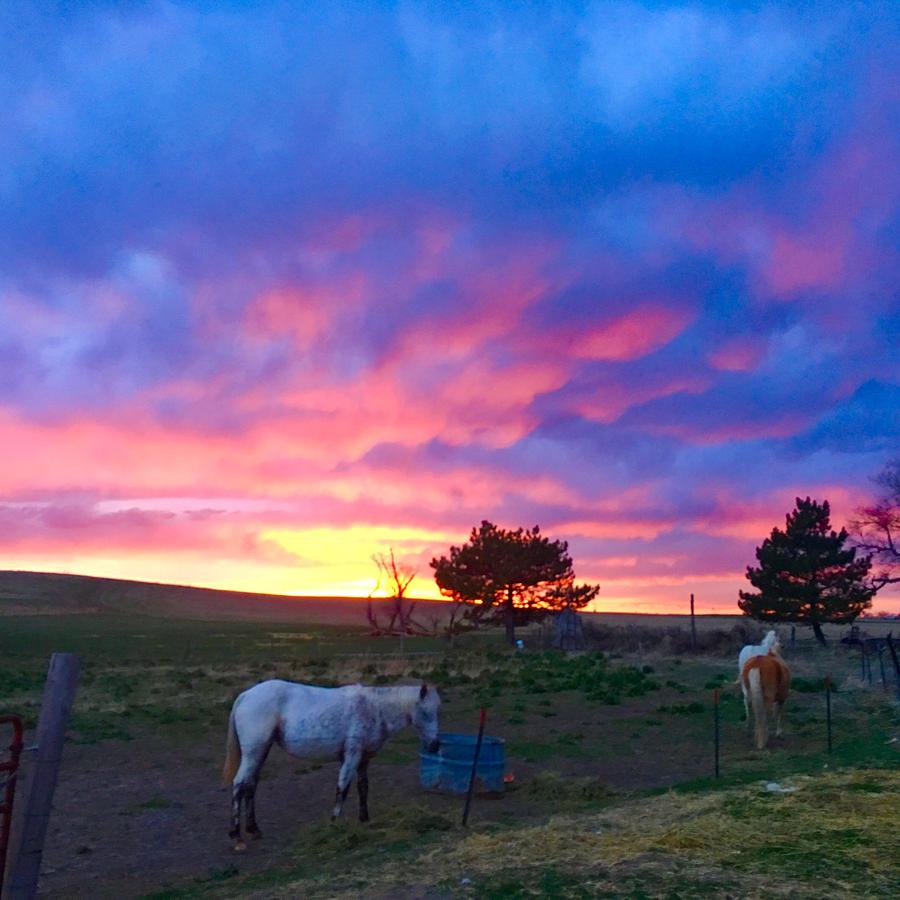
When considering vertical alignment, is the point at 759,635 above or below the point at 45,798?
above

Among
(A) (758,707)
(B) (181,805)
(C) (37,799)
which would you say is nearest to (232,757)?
(B) (181,805)

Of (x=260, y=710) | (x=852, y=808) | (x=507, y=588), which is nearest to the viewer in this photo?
(x=852, y=808)

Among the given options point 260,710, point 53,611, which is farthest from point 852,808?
point 53,611

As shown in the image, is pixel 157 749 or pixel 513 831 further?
pixel 157 749

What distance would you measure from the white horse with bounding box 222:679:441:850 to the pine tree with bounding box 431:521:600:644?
131ft

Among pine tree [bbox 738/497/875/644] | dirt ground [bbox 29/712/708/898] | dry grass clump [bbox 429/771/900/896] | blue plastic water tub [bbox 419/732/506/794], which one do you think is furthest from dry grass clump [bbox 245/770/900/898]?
pine tree [bbox 738/497/875/644]

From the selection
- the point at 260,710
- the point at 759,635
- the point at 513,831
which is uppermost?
the point at 759,635

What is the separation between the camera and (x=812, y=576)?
137 feet

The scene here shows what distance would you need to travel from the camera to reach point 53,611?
84500mm

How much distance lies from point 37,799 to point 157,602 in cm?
10564

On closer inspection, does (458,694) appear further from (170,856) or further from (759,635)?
(759,635)

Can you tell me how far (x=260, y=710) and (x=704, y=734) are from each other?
9.35m

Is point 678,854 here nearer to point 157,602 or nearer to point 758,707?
point 758,707

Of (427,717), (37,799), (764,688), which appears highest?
(764,688)
